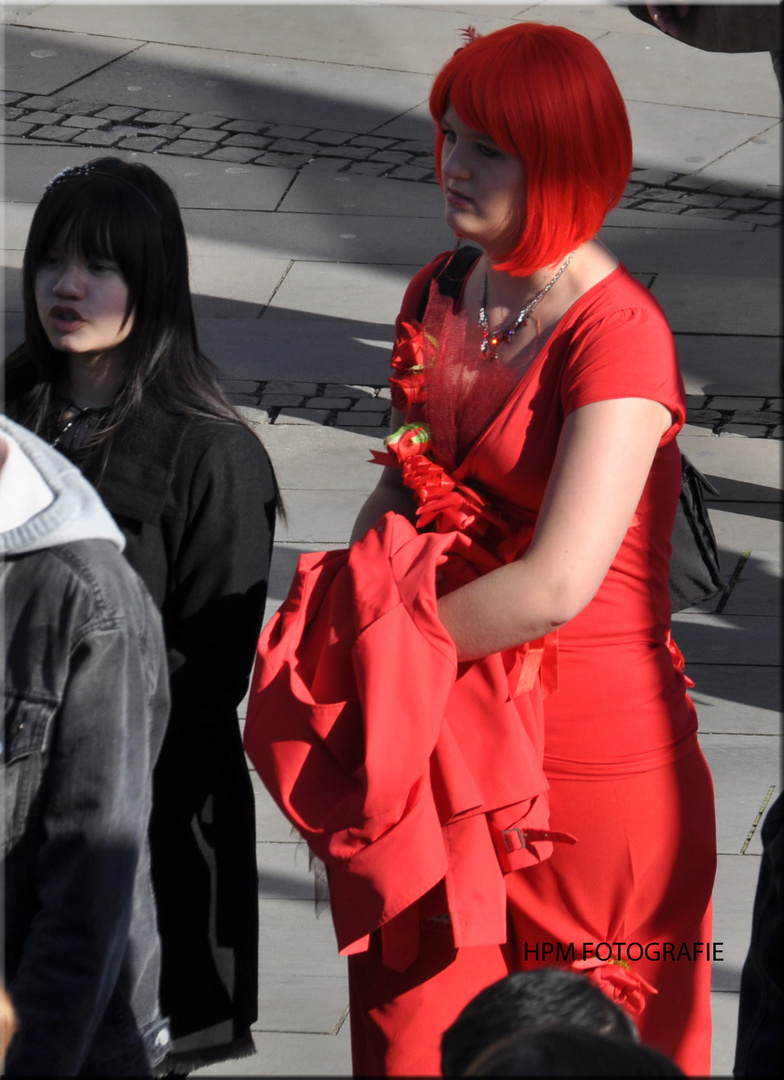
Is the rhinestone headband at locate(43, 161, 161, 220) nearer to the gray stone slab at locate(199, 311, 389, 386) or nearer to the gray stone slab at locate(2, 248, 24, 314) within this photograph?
the gray stone slab at locate(199, 311, 389, 386)

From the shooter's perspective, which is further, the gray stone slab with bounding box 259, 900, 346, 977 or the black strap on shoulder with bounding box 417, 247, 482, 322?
the gray stone slab with bounding box 259, 900, 346, 977

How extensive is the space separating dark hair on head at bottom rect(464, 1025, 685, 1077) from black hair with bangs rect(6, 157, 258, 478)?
1.75 m

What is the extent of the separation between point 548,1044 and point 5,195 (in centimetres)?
934

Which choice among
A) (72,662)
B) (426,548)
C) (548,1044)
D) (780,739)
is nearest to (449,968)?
(426,548)

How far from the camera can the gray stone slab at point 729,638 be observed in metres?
5.12

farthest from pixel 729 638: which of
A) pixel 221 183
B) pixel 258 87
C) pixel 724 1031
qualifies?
pixel 258 87

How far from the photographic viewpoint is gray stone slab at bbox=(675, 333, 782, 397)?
290 inches

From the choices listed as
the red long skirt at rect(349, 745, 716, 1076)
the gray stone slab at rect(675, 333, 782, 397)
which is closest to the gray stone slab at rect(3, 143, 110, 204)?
the gray stone slab at rect(675, 333, 782, 397)

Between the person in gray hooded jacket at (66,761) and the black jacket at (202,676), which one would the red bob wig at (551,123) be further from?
the person in gray hooded jacket at (66,761)

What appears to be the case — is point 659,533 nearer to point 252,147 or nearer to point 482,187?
point 482,187

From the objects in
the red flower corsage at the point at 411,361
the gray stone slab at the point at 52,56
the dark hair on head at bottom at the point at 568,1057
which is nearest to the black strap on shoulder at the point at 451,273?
the red flower corsage at the point at 411,361

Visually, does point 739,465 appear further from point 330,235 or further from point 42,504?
point 42,504

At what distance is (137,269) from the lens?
2.63 meters

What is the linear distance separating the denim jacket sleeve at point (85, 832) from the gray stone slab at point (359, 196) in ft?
25.1
